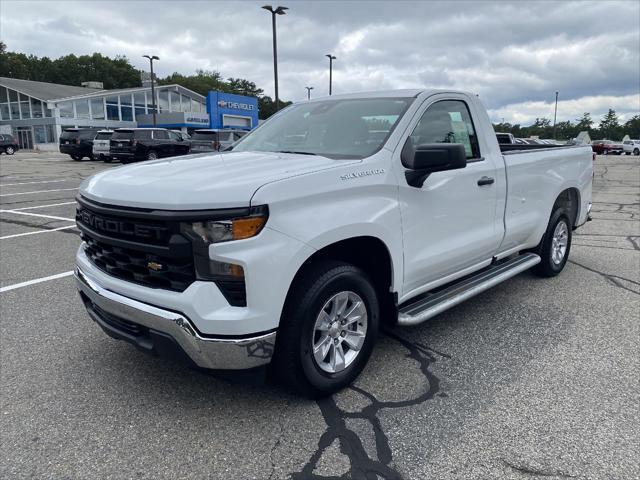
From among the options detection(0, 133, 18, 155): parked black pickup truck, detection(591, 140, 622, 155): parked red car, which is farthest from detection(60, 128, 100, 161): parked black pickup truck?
detection(591, 140, 622, 155): parked red car

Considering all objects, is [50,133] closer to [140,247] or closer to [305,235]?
[140,247]

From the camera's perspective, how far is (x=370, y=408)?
2.94m

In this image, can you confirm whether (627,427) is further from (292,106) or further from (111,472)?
(292,106)

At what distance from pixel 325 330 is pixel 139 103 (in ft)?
181

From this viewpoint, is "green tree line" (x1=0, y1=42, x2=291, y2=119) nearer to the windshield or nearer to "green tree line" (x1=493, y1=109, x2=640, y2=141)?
"green tree line" (x1=493, y1=109, x2=640, y2=141)

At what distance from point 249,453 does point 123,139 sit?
76.7 feet

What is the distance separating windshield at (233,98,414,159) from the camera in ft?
11.3

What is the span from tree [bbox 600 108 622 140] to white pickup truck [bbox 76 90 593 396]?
9723cm

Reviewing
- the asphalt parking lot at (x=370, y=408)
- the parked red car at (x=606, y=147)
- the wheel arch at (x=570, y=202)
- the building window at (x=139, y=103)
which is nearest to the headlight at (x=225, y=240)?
the asphalt parking lot at (x=370, y=408)


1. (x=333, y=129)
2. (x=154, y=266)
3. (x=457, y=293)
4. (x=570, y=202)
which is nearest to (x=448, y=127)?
(x=333, y=129)

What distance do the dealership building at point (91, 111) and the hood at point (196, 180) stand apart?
47560mm

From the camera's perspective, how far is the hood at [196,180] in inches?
97.3

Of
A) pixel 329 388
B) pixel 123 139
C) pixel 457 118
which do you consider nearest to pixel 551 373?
pixel 329 388

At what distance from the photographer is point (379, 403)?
2.99 m
